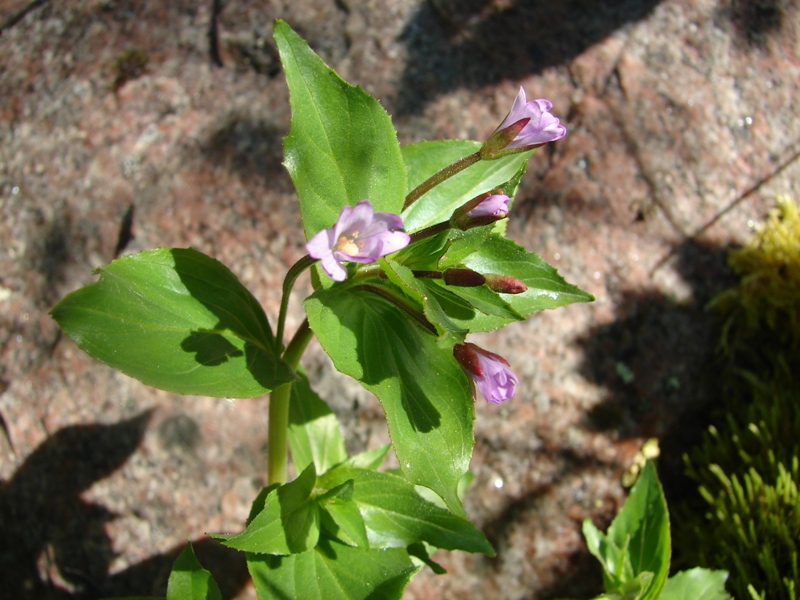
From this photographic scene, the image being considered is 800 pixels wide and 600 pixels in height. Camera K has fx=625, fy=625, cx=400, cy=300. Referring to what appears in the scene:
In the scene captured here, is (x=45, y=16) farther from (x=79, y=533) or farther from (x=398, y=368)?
(x=398, y=368)

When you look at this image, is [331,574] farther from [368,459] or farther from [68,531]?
[68,531]

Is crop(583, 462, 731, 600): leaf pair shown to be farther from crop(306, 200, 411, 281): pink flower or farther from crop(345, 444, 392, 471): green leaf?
crop(306, 200, 411, 281): pink flower

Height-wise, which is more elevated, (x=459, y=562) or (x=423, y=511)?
(x=423, y=511)

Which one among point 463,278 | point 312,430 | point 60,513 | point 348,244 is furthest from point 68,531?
point 463,278

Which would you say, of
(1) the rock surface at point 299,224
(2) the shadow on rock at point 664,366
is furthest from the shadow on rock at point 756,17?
(2) the shadow on rock at point 664,366

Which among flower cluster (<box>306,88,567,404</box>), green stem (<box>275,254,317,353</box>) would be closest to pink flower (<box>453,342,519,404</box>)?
flower cluster (<box>306,88,567,404</box>)

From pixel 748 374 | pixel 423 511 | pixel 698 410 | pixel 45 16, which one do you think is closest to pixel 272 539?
pixel 423 511
